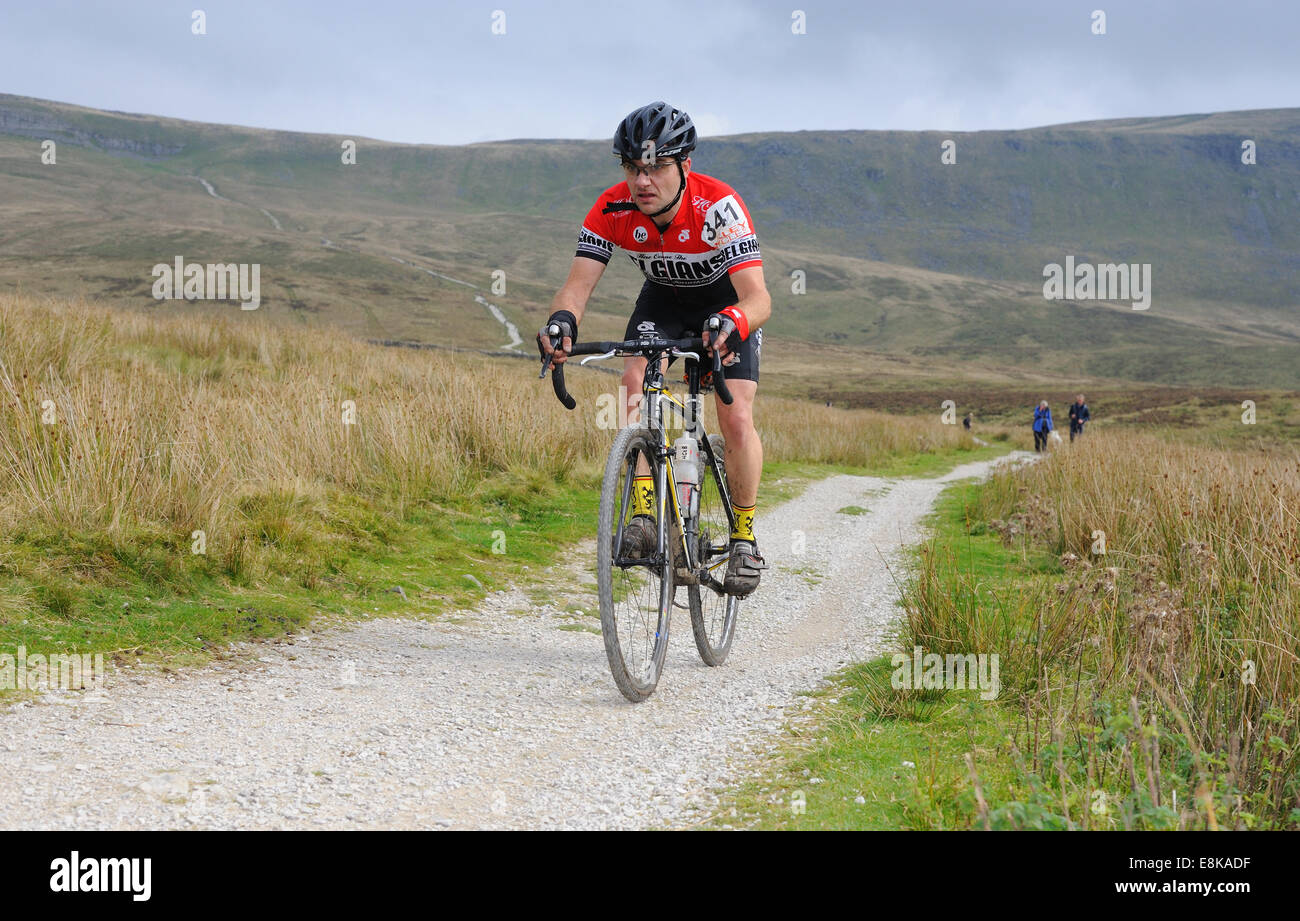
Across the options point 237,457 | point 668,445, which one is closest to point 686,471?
point 668,445

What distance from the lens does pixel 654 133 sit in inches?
172

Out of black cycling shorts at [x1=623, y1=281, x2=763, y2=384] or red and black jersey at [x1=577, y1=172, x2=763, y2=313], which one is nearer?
red and black jersey at [x1=577, y1=172, x2=763, y2=313]

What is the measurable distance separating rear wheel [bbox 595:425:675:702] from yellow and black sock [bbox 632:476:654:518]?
28 millimetres

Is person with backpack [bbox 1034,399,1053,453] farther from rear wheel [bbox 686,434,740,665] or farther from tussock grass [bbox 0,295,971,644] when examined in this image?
rear wheel [bbox 686,434,740,665]

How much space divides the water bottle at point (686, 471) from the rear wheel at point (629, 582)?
15 cm

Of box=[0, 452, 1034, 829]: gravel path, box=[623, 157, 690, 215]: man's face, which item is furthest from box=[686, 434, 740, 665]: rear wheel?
box=[623, 157, 690, 215]: man's face

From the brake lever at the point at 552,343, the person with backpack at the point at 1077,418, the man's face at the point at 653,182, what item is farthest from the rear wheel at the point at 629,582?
the person with backpack at the point at 1077,418

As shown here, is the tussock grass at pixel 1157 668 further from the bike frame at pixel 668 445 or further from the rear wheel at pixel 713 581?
the bike frame at pixel 668 445

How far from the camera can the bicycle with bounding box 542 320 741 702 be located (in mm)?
4051

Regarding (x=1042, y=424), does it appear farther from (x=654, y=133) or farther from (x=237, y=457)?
(x=654, y=133)

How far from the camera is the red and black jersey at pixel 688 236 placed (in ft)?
15.1

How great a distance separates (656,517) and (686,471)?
0.33 metres
